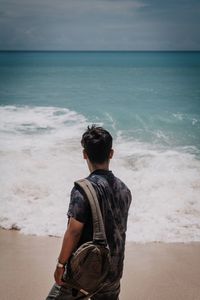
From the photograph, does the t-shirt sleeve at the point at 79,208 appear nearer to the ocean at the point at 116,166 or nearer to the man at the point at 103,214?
the man at the point at 103,214

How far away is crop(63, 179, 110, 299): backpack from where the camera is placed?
6.86 feet

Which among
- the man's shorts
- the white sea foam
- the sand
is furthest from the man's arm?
the white sea foam

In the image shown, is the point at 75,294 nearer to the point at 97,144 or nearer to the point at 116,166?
the point at 97,144

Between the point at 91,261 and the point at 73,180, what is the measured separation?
6703mm

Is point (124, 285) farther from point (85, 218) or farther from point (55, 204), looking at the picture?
point (55, 204)

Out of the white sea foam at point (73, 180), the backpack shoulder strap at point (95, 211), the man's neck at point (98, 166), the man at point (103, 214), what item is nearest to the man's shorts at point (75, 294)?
the man at point (103, 214)

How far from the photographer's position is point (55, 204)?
287 inches

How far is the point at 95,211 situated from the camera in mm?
2080

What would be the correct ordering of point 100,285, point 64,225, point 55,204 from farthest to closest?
point 55,204, point 64,225, point 100,285

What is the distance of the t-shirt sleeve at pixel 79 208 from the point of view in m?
2.08

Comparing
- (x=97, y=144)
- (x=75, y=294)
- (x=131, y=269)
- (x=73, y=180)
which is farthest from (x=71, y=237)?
(x=73, y=180)

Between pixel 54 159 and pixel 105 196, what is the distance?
8489mm

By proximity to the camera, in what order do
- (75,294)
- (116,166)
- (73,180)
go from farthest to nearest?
(116,166)
(73,180)
(75,294)

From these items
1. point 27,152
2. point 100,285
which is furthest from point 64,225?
point 27,152
